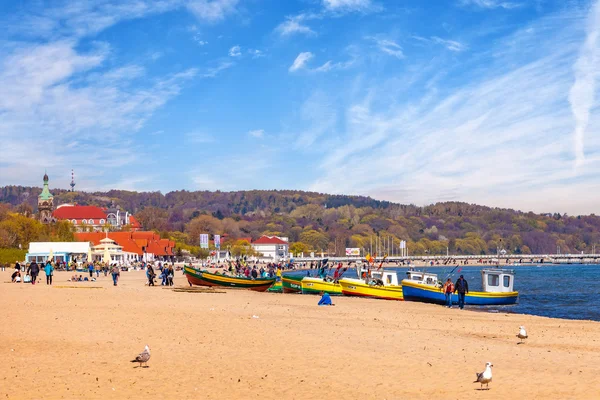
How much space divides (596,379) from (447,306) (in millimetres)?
25348

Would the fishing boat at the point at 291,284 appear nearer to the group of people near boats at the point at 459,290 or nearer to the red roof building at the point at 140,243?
the group of people near boats at the point at 459,290

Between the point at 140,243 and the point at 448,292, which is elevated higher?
the point at 140,243

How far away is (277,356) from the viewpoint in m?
15.8

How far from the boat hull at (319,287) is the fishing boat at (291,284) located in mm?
1095

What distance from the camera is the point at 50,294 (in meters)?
33.8

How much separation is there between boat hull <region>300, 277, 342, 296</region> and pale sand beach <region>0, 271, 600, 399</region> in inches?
710

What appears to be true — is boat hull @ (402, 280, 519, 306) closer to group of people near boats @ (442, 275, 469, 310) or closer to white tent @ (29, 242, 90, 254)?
group of people near boats @ (442, 275, 469, 310)

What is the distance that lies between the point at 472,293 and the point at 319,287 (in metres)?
10.0

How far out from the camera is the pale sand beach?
1241cm

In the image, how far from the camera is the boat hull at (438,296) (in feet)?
131

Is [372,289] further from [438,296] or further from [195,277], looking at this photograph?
[195,277]

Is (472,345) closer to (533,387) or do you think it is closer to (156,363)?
(533,387)

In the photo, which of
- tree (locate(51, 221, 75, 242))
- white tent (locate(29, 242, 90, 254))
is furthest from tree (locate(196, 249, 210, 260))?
white tent (locate(29, 242, 90, 254))

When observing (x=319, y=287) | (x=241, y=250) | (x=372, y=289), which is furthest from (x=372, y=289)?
(x=241, y=250)
